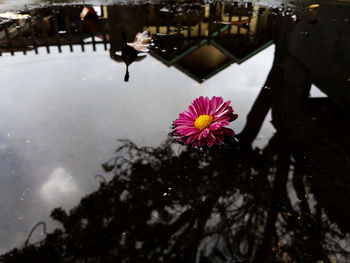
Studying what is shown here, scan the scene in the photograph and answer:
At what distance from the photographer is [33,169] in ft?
5.82

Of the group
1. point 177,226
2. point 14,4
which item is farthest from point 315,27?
point 14,4

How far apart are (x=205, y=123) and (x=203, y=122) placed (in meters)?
0.02

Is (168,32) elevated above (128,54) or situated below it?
above

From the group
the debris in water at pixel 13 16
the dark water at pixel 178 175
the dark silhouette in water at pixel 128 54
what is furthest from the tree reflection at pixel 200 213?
the debris in water at pixel 13 16

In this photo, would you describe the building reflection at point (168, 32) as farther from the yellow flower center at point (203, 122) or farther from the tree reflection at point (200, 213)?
the tree reflection at point (200, 213)

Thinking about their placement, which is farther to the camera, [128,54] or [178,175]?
[128,54]

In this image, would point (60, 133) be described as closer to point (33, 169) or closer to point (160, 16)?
point (33, 169)

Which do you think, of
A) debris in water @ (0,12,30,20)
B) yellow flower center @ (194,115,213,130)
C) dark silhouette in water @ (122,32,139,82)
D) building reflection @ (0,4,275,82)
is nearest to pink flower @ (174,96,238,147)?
yellow flower center @ (194,115,213,130)

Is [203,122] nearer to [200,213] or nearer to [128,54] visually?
[200,213]

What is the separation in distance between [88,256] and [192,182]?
68 centimetres

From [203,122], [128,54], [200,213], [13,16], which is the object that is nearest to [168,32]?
[128,54]

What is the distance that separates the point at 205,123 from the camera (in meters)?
1.92

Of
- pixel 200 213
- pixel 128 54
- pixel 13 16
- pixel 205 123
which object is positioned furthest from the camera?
pixel 13 16

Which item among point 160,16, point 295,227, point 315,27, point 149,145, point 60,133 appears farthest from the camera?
point 160,16
